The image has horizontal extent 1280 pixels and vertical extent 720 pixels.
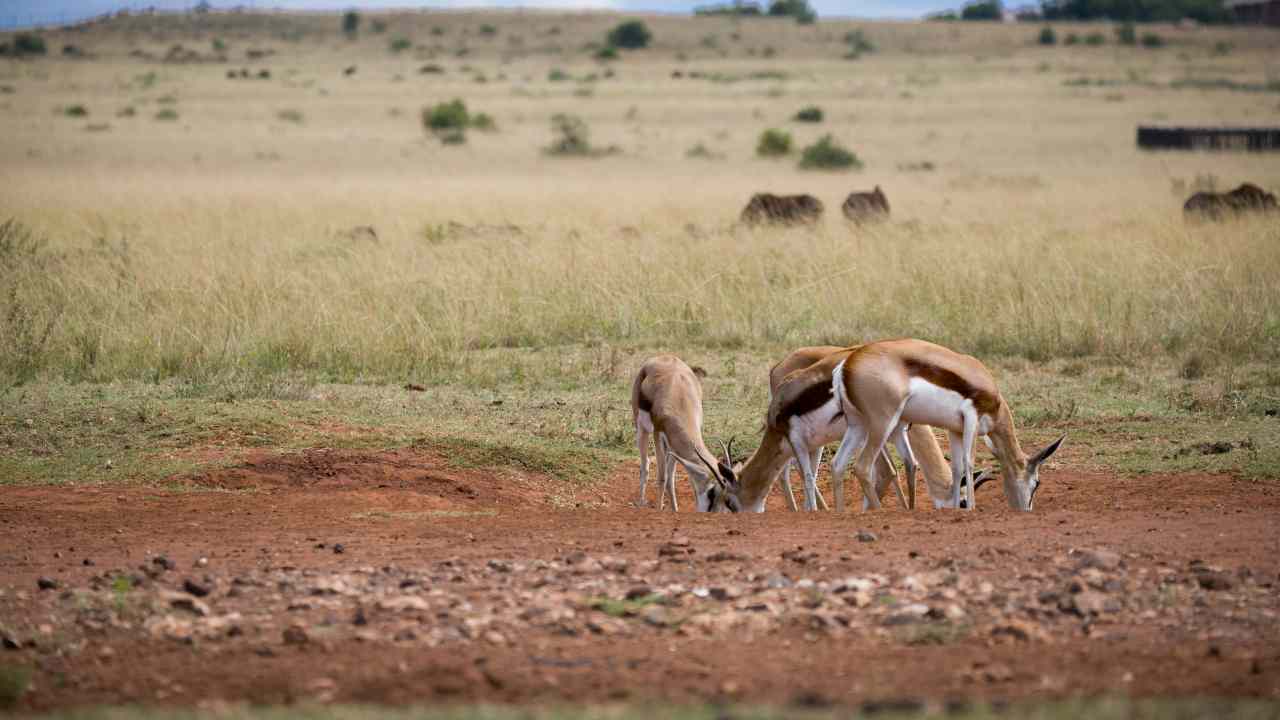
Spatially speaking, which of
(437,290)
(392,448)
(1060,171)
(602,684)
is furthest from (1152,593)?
(1060,171)

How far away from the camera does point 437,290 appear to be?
46.3ft

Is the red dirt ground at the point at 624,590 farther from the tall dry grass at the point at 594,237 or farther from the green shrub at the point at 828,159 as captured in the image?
the green shrub at the point at 828,159

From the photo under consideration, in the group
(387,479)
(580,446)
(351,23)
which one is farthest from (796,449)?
(351,23)

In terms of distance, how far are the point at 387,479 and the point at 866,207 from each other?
41.2 feet

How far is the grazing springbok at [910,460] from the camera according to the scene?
331 inches

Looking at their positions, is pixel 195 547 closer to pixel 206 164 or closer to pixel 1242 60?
pixel 206 164

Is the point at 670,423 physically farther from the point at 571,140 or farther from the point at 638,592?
the point at 571,140

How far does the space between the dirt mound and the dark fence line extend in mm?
26765

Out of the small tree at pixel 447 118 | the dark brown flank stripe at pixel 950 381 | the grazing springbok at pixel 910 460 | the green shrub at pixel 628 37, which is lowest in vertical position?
the grazing springbok at pixel 910 460

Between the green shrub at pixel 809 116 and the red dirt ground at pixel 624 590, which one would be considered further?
the green shrub at pixel 809 116

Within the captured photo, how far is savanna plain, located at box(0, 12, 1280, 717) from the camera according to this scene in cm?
488

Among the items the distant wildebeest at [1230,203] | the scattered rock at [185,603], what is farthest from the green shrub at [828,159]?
the scattered rock at [185,603]

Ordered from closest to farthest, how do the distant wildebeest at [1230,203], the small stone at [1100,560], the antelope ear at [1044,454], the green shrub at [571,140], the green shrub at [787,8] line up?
the small stone at [1100,560] < the antelope ear at [1044,454] < the distant wildebeest at [1230,203] < the green shrub at [571,140] < the green shrub at [787,8]

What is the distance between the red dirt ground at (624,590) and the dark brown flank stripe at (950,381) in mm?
709
